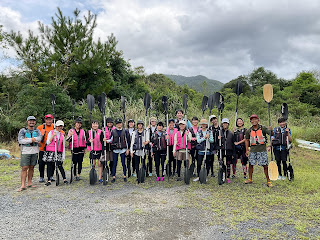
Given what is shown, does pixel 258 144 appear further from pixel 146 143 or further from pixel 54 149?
pixel 54 149

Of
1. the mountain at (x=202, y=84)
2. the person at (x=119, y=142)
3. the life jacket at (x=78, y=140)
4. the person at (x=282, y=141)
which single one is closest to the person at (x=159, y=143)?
the person at (x=119, y=142)

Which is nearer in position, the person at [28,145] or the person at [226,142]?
the person at [28,145]

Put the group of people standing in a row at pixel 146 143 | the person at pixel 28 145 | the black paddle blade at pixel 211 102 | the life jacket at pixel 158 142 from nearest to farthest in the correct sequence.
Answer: the person at pixel 28 145 → the group of people standing in a row at pixel 146 143 → the life jacket at pixel 158 142 → the black paddle blade at pixel 211 102

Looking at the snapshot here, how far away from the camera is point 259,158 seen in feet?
18.5

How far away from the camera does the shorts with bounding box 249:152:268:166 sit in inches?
220

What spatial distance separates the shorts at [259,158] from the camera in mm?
5594

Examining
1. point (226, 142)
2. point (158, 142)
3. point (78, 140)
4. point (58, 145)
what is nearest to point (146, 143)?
point (158, 142)

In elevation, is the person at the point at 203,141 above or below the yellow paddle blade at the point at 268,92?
below

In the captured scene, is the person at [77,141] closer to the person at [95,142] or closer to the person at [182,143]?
the person at [95,142]

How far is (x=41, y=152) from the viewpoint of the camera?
243 inches

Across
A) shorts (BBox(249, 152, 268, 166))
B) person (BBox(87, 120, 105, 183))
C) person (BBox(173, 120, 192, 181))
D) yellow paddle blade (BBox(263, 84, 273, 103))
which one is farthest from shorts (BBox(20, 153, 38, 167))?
yellow paddle blade (BBox(263, 84, 273, 103))

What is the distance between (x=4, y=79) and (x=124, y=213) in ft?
50.1

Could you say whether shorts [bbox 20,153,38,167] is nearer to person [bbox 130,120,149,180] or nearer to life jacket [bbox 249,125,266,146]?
person [bbox 130,120,149,180]

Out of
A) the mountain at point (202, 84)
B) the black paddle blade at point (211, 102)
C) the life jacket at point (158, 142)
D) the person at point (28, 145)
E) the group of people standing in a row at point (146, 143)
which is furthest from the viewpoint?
the mountain at point (202, 84)
